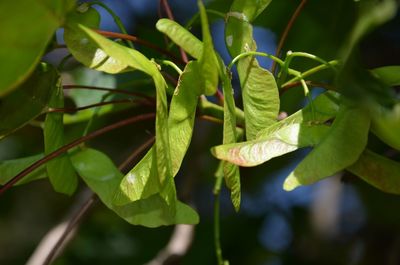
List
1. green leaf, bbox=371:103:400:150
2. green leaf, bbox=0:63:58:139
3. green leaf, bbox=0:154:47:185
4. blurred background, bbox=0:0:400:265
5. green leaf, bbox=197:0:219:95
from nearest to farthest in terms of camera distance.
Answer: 1. green leaf, bbox=371:103:400:150
2. green leaf, bbox=197:0:219:95
3. green leaf, bbox=0:63:58:139
4. green leaf, bbox=0:154:47:185
5. blurred background, bbox=0:0:400:265

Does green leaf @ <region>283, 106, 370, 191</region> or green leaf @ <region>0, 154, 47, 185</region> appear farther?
green leaf @ <region>0, 154, 47, 185</region>

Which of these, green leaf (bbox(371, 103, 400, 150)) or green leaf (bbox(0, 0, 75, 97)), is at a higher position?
green leaf (bbox(0, 0, 75, 97))

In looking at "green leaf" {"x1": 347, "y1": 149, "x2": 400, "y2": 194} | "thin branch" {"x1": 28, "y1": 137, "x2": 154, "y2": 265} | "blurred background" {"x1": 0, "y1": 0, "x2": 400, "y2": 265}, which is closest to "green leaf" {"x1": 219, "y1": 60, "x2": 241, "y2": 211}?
"green leaf" {"x1": 347, "y1": 149, "x2": 400, "y2": 194}

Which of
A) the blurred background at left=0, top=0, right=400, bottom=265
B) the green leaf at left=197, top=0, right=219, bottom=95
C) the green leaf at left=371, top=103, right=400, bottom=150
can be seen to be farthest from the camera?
the blurred background at left=0, top=0, right=400, bottom=265

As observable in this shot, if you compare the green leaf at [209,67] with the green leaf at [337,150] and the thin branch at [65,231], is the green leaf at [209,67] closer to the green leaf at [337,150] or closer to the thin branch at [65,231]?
the green leaf at [337,150]

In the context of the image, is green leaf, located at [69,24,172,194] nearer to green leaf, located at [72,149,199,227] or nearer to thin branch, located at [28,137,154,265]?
green leaf, located at [72,149,199,227]

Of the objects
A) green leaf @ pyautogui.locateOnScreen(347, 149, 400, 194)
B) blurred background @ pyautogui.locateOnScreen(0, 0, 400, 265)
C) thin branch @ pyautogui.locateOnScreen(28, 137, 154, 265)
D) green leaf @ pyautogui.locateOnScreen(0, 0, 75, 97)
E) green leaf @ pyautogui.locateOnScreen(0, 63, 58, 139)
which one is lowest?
blurred background @ pyautogui.locateOnScreen(0, 0, 400, 265)

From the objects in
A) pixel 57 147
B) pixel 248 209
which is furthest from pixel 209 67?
pixel 248 209

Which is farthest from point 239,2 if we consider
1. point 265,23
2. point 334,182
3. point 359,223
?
point 359,223
